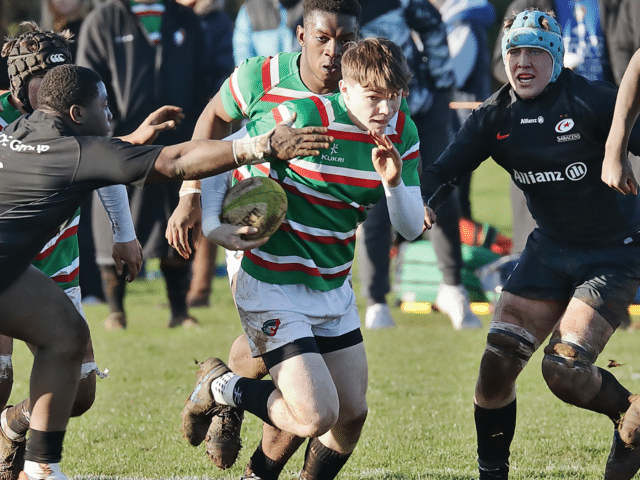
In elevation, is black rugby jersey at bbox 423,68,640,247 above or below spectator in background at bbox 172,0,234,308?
above

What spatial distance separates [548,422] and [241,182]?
2.82 meters

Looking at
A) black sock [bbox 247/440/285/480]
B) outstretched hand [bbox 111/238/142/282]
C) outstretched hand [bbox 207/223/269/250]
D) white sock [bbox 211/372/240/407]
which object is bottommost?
black sock [bbox 247/440/285/480]

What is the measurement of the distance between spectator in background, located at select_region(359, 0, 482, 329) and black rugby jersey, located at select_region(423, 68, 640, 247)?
3907 mm

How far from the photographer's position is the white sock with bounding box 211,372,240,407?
A: 15.0ft

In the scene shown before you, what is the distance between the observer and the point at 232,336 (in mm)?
8602

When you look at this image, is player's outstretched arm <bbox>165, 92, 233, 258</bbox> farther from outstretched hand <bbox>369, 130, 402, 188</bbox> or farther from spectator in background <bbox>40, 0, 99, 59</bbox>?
spectator in background <bbox>40, 0, 99, 59</bbox>

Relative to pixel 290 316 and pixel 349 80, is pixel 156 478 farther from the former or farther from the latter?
pixel 349 80

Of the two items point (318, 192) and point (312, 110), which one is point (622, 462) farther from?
point (312, 110)

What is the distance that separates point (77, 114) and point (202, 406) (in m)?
1.48

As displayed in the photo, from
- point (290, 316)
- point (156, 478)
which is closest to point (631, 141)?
point (290, 316)

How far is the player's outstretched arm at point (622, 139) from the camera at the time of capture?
426 cm

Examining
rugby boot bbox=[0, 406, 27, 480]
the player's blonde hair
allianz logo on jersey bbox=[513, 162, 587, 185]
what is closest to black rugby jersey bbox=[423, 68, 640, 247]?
allianz logo on jersey bbox=[513, 162, 587, 185]

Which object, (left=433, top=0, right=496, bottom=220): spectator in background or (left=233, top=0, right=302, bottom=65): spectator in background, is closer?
(left=233, top=0, right=302, bottom=65): spectator in background

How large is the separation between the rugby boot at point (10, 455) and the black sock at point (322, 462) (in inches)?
54.6
